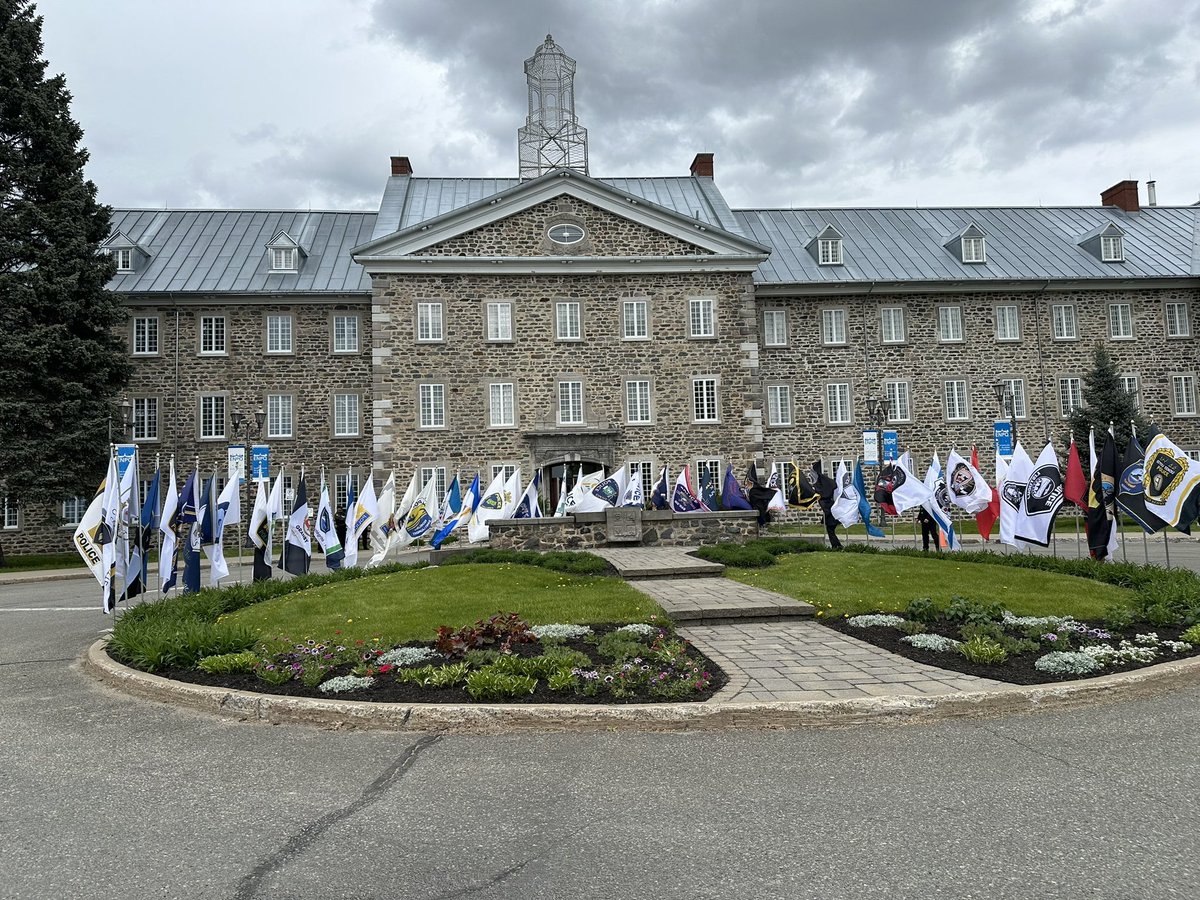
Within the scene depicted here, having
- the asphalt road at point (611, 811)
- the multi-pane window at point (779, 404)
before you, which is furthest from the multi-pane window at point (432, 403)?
the asphalt road at point (611, 811)

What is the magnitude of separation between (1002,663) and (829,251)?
33114 mm

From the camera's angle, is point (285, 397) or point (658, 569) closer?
point (658, 569)

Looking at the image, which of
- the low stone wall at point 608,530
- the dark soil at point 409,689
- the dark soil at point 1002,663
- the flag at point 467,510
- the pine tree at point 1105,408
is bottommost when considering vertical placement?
the dark soil at point 1002,663

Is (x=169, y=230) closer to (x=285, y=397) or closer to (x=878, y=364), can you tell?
(x=285, y=397)

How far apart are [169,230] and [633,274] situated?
21879 millimetres

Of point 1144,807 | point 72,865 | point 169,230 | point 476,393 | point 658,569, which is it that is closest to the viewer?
point 72,865

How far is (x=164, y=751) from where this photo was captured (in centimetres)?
635

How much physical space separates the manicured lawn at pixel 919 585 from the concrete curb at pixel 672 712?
142 inches

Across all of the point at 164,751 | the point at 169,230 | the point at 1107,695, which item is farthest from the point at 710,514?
the point at 169,230

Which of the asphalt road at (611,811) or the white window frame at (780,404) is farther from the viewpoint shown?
the white window frame at (780,404)

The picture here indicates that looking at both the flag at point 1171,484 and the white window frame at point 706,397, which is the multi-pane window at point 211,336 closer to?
the white window frame at point 706,397

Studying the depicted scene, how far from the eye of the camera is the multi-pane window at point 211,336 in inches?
1374

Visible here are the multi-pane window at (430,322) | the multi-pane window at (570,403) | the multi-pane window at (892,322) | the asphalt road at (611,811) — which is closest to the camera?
the asphalt road at (611,811)

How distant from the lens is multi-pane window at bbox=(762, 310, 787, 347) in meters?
36.9
